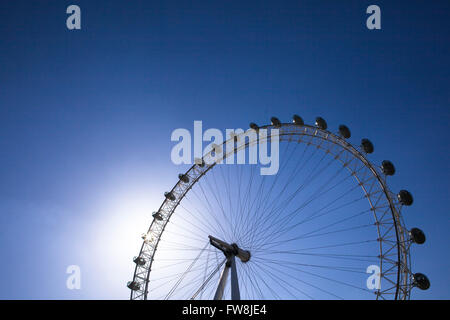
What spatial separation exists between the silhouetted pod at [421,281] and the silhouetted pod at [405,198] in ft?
14.3

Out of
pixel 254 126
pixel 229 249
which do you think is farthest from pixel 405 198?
pixel 254 126

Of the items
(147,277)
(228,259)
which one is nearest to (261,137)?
(228,259)

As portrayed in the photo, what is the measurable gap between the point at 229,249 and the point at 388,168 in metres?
12.7

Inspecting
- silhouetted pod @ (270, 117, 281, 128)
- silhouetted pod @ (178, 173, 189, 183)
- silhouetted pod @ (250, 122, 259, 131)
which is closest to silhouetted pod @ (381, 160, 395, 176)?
silhouetted pod @ (270, 117, 281, 128)

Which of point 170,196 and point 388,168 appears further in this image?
point 170,196

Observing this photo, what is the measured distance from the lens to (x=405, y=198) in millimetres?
17125

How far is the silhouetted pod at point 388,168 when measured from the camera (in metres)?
18.5

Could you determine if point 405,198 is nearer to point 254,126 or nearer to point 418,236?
point 418,236

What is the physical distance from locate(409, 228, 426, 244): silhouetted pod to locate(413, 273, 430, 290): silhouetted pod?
1.91 metres

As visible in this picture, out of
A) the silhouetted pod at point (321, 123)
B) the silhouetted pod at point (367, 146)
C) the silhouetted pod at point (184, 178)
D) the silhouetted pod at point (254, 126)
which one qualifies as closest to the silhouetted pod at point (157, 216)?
the silhouetted pod at point (184, 178)
